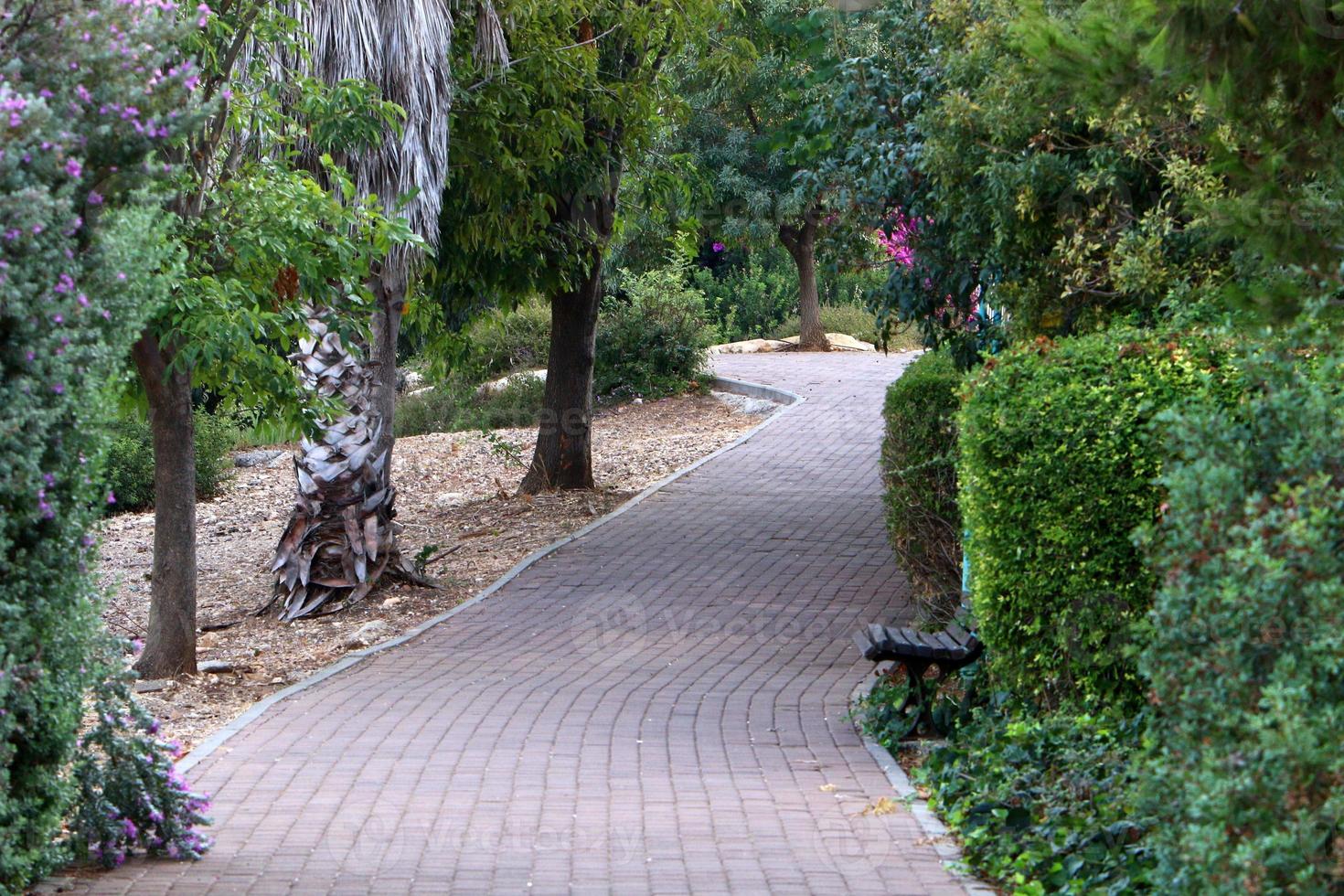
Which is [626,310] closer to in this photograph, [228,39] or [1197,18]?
[228,39]

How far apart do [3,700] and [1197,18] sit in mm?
4633

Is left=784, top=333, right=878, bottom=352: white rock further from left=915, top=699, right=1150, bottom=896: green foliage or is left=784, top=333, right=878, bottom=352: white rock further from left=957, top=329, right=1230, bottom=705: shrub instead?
left=915, top=699, right=1150, bottom=896: green foliage

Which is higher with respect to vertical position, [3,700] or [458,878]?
[3,700]

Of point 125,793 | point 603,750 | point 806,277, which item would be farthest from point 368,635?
point 806,277

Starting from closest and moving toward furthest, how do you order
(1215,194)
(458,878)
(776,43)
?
(458,878)
(1215,194)
(776,43)

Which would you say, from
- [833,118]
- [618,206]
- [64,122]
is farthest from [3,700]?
[618,206]

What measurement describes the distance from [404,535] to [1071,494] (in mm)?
9676

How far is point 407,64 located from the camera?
10.6 metres

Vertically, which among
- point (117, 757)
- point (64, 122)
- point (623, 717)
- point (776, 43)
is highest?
point (776, 43)

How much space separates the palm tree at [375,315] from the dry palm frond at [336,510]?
0.03 feet

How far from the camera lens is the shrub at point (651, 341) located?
22.4 m

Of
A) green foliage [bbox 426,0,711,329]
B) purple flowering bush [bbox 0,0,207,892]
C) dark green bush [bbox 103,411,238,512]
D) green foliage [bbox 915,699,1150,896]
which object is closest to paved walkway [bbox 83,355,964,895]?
green foliage [bbox 915,699,1150,896]

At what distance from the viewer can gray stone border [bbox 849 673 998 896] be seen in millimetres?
5186

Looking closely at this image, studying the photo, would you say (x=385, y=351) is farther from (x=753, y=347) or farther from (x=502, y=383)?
(x=753, y=347)
